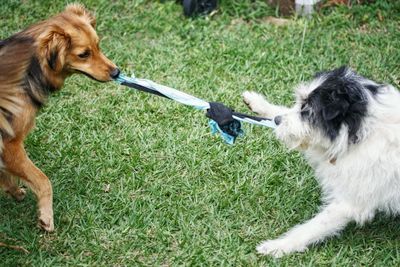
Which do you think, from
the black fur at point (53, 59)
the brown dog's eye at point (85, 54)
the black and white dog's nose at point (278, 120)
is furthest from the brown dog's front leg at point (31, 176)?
the black and white dog's nose at point (278, 120)

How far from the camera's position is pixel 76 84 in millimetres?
5742

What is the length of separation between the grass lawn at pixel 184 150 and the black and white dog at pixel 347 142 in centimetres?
29

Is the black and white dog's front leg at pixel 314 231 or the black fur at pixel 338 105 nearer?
the black fur at pixel 338 105

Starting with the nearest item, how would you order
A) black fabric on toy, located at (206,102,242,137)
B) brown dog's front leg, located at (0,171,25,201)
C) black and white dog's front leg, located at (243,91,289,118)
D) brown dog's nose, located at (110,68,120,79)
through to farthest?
black fabric on toy, located at (206,102,242,137)
brown dog's front leg, located at (0,171,25,201)
brown dog's nose, located at (110,68,120,79)
black and white dog's front leg, located at (243,91,289,118)

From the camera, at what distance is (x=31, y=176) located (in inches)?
160

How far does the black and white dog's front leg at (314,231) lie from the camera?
3924 millimetres

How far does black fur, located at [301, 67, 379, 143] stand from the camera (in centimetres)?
362

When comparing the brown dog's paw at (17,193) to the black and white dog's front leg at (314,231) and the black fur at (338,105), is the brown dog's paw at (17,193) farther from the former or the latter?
the black fur at (338,105)

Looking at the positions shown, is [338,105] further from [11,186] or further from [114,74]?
[11,186]

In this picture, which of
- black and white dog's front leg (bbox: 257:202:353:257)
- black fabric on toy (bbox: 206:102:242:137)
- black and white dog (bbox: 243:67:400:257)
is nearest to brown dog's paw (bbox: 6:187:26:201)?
black fabric on toy (bbox: 206:102:242:137)

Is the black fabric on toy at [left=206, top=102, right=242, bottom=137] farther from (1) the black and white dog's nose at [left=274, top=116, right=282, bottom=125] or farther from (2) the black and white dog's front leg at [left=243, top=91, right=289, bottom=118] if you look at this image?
(2) the black and white dog's front leg at [left=243, top=91, right=289, bottom=118]

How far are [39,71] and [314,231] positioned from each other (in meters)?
2.11

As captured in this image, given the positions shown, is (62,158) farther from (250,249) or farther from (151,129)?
(250,249)

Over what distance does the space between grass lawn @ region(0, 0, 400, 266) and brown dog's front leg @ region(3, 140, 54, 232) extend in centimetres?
16
